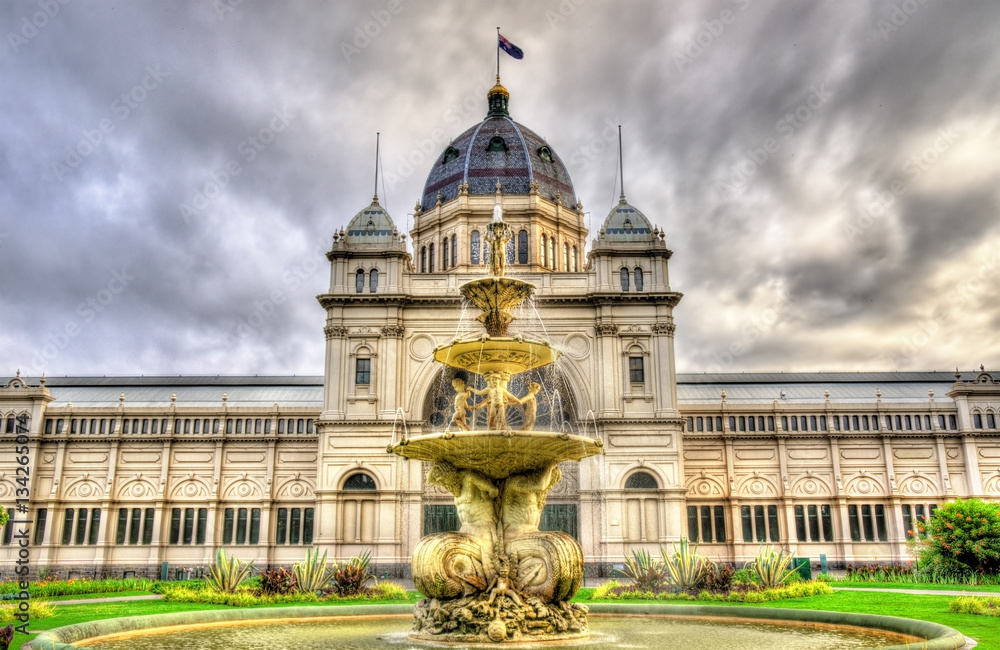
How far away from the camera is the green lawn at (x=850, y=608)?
1594 cm

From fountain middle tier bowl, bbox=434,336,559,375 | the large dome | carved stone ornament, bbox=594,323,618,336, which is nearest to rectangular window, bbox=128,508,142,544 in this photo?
the large dome

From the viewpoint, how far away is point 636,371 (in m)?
42.7

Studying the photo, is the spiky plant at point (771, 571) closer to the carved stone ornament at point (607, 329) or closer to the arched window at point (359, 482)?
the carved stone ornament at point (607, 329)

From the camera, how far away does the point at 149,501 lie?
4659 cm

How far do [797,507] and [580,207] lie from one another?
24273 mm

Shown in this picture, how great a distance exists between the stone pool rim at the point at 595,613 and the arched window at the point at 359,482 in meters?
20.0

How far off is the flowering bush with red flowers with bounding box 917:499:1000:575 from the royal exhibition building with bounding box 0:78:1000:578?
1156 centimetres

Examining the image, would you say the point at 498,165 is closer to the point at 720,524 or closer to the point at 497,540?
the point at 720,524

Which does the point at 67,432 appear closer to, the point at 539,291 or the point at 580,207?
the point at 539,291

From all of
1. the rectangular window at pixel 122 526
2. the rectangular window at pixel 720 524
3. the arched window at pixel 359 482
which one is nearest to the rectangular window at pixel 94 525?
the rectangular window at pixel 122 526

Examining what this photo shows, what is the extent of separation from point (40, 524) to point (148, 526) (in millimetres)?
6267

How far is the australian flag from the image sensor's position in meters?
50.6

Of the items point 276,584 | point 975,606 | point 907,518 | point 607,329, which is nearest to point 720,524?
point 907,518

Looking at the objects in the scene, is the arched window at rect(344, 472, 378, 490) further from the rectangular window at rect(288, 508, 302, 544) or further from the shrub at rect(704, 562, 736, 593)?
the shrub at rect(704, 562, 736, 593)
